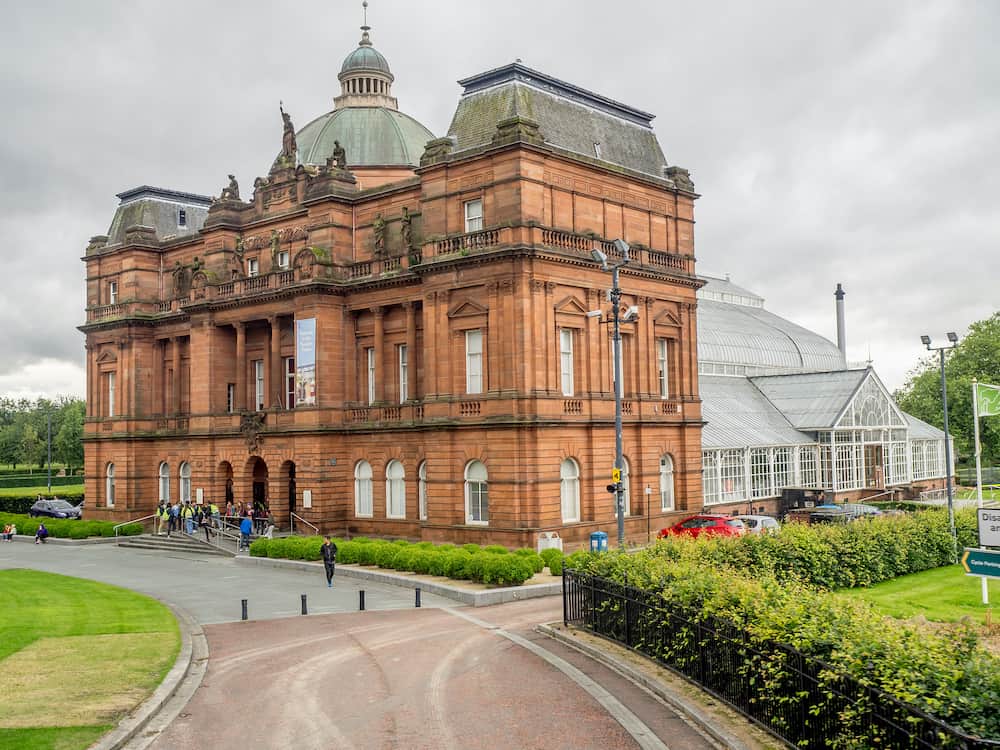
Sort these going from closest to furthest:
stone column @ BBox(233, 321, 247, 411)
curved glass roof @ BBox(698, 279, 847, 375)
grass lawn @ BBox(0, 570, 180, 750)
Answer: grass lawn @ BBox(0, 570, 180, 750), stone column @ BBox(233, 321, 247, 411), curved glass roof @ BBox(698, 279, 847, 375)

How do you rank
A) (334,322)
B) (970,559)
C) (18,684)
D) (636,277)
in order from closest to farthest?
(18,684) → (970,559) → (636,277) → (334,322)

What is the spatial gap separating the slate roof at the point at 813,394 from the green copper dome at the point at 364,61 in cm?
3318

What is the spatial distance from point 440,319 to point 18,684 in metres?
25.7

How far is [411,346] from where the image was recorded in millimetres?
44531

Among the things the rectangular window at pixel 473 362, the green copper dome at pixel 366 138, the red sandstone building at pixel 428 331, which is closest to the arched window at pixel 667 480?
the red sandstone building at pixel 428 331

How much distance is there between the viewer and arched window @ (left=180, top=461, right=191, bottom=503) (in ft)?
180

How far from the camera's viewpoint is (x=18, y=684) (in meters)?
17.6

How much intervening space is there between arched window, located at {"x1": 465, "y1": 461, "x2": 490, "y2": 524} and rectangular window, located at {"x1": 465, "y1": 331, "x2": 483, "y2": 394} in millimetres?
3331

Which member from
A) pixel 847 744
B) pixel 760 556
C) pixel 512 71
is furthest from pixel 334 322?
pixel 847 744

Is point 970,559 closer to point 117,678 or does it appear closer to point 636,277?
point 117,678

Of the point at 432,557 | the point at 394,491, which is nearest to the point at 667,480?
the point at 394,491

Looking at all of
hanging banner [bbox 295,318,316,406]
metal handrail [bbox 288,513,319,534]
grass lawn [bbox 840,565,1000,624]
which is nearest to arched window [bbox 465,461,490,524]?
metal handrail [bbox 288,513,319,534]

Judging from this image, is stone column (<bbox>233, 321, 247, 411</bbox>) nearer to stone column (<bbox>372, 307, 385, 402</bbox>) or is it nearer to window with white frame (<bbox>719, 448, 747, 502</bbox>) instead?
stone column (<bbox>372, 307, 385, 402</bbox>)

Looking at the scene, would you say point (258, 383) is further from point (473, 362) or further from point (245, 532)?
point (473, 362)
